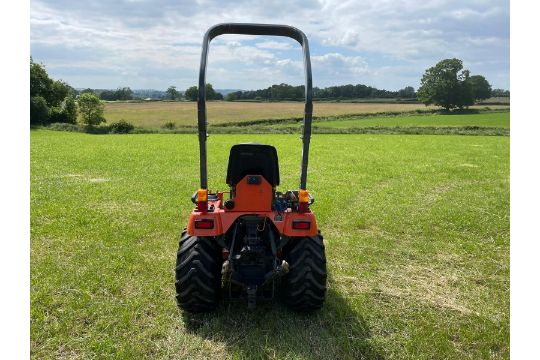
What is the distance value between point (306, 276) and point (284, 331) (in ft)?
2.01

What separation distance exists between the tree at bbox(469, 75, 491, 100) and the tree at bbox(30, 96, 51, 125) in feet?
202

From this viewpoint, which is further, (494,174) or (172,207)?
(494,174)

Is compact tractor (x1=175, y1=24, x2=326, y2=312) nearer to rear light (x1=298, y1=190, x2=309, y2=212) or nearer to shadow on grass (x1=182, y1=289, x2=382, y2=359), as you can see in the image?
rear light (x1=298, y1=190, x2=309, y2=212)

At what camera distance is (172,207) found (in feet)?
32.3

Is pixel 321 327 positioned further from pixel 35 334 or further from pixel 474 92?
pixel 474 92

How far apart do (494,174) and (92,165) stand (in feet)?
52.1

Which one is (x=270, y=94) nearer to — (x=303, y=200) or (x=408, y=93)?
(x=303, y=200)

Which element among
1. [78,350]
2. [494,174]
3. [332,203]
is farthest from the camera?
[494,174]

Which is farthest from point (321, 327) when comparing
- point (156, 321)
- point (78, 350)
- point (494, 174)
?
point (494, 174)

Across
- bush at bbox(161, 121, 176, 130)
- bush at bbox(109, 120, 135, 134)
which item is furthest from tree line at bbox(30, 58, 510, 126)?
bush at bbox(161, 121, 176, 130)

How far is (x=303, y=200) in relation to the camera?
15.2 ft

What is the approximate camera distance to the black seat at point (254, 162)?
182 inches

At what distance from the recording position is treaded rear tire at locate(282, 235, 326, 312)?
4523 millimetres

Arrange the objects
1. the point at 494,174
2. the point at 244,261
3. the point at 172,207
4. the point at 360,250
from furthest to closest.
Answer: the point at 494,174
the point at 172,207
the point at 360,250
the point at 244,261
